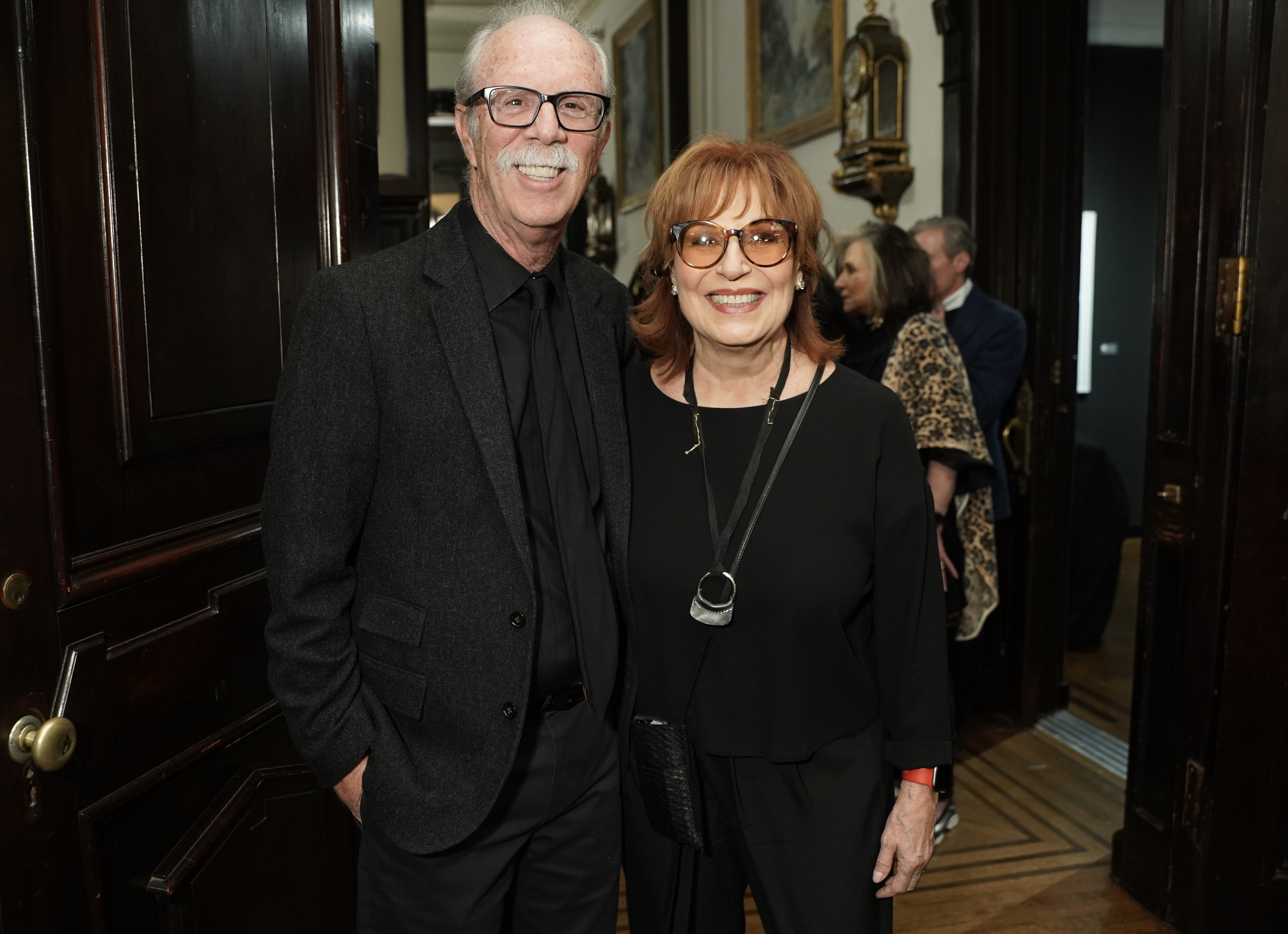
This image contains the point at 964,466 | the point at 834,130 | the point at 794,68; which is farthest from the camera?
the point at 794,68

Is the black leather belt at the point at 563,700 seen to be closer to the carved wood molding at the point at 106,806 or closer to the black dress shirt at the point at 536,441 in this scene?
the black dress shirt at the point at 536,441

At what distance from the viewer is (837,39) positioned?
15.6 feet

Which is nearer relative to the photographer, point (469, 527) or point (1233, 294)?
point (469, 527)

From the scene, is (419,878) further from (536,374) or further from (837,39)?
(837,39)

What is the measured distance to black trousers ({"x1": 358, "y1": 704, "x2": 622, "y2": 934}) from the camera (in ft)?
4.87

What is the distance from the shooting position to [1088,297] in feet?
24.8

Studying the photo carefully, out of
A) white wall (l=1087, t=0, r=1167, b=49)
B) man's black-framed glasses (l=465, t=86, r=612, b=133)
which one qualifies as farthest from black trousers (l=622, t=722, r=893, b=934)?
white wall (l=1087, t=0, r=1167, b=49)

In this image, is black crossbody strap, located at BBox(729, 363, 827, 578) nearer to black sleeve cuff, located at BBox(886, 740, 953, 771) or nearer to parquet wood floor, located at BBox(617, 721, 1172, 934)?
black sleeve cuff, located at BBox(886, 740, 953, 771)

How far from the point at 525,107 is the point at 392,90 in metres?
4.54

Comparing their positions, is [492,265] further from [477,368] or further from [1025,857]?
[1025,857]

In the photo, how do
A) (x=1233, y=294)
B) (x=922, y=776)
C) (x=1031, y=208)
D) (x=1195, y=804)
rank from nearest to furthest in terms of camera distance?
1. (x=922, y=776)
2. (x=1233, y=294)
3. (x=1195, y=804)
4. (x=1031, y=208)

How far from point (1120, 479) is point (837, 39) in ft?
8.44

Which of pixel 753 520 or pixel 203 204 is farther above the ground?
pixel 203 204

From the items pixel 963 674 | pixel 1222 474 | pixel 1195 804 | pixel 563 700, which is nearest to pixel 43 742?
pixel 563 700
